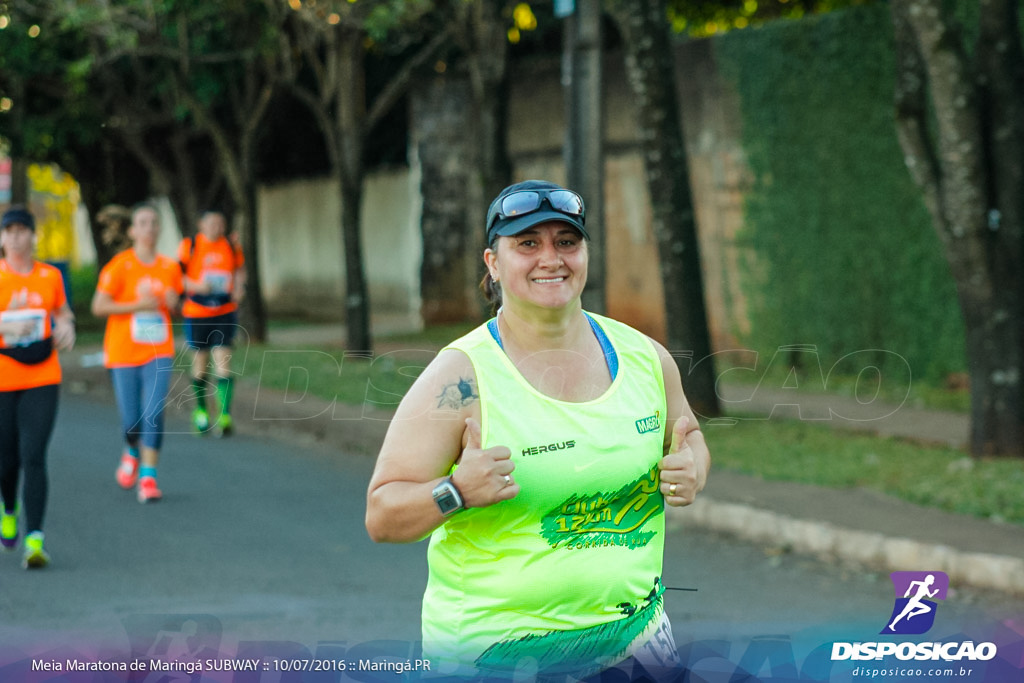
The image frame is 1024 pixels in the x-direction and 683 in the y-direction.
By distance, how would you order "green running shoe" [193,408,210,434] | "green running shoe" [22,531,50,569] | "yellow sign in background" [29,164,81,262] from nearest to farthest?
"green running shoe" [22,531,50,569] < "green running shoe" [193,408,210,434] < "yellow sign in background" [29,164,81,262]

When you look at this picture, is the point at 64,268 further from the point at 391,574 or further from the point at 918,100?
the point at 918,100

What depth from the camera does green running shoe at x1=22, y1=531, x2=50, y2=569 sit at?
24.4 feet

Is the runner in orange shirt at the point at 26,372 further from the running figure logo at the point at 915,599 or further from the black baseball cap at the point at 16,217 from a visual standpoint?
the running figure logo at the point at 915,599

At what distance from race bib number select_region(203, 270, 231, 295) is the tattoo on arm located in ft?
31.1

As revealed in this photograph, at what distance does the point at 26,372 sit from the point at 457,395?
5.34 m

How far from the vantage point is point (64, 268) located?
8445mm

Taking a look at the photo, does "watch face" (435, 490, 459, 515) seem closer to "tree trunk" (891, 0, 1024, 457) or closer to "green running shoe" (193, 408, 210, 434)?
"tree trunk" (891, 0, 1024, 457)

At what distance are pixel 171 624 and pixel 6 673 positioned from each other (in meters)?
0.87

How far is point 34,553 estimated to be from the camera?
7.46 m

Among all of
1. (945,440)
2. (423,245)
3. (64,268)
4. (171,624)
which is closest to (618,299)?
(423,245)

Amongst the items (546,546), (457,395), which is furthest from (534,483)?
→ (457,395)

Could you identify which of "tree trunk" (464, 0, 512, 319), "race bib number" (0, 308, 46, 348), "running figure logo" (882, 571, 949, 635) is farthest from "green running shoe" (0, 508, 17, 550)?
"tree trunk" (464, 0, 512, 319)

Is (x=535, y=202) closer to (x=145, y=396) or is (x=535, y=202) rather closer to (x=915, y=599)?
(x=915, y=599)

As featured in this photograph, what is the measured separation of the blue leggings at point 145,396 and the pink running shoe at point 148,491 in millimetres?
227
